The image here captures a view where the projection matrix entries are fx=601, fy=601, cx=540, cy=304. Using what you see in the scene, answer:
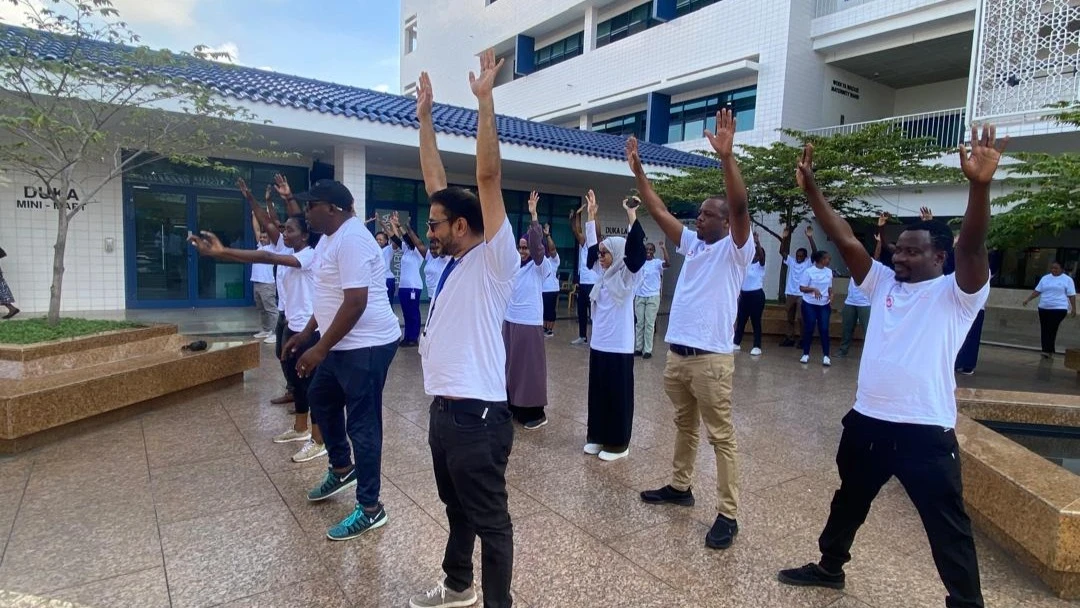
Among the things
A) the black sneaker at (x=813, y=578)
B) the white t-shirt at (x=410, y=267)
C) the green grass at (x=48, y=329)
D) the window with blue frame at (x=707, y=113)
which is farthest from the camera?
the window with blue frame at (x=707, y=113)

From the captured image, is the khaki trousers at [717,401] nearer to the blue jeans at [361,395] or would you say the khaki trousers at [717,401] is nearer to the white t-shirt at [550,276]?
the blue jeans at [361,395]

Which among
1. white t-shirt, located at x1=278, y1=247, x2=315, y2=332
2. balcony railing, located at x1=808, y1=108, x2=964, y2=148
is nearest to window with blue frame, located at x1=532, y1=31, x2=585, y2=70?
balcony railing, located at x1=808, y1=108, x2=964, y2=148

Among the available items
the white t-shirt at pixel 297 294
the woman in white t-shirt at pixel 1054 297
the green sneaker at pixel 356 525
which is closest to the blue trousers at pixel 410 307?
the white t-shirt at pixel 297 294

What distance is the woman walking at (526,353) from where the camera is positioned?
18.2 ft

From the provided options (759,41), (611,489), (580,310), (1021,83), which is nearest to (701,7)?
(759,41)

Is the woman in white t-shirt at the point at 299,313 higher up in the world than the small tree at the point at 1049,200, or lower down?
lower down

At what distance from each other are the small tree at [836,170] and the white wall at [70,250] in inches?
439

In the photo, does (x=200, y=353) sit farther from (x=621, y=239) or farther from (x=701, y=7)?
(x=701, y=7)

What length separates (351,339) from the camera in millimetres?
3371

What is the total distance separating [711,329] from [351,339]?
2.06m

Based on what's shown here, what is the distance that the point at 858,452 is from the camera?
271cm

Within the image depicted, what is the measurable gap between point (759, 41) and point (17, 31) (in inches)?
663

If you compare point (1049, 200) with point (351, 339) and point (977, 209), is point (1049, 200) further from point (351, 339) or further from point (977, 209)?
point (351, 339)

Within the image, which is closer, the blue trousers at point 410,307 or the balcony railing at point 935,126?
the blue trousers at point 410,307
